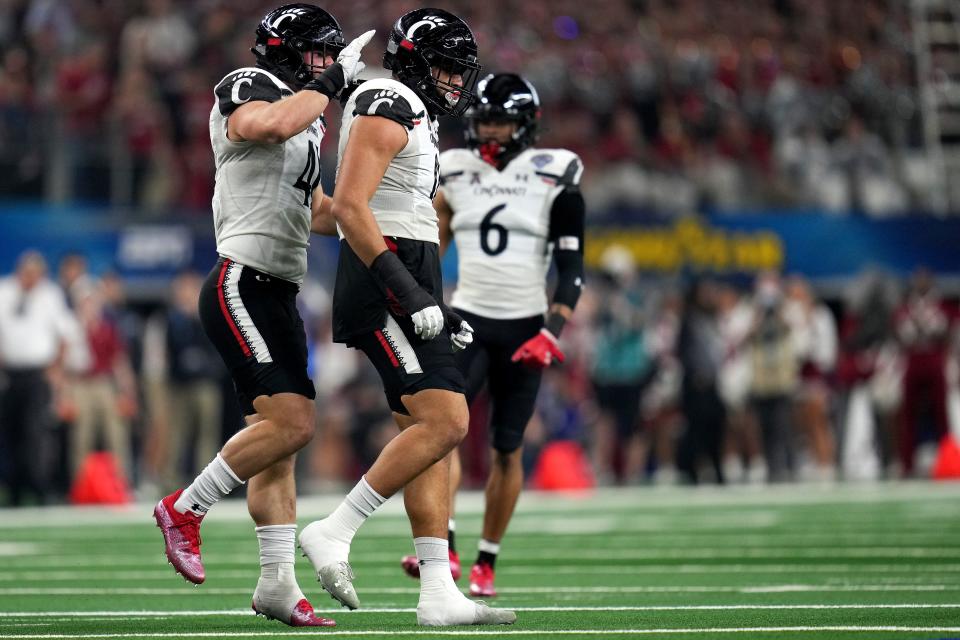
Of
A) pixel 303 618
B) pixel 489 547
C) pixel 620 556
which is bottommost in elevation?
pixel 620 556

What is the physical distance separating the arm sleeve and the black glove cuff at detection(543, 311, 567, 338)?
1.86 metres

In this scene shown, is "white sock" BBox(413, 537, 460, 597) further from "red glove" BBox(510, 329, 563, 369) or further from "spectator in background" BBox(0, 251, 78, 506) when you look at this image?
"spectator in background" BBox(0, 251, 78, 506)

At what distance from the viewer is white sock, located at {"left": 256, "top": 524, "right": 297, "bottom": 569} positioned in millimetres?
6359

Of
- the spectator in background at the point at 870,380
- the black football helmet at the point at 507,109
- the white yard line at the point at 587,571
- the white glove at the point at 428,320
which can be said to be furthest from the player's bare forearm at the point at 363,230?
the spectator in background at the point at 870,380

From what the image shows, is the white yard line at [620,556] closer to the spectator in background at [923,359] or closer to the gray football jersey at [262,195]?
the gray football jersey at [262,195]

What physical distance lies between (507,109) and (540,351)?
1.15 metres

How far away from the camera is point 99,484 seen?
14.6 meters

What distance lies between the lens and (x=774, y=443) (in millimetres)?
17703

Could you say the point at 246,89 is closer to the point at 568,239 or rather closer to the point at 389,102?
the point at 389,102

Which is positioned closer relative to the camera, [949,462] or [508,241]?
[508,241]

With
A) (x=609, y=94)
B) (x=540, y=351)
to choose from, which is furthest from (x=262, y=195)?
(x=609, y=94)

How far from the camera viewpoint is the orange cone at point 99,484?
47.7ft

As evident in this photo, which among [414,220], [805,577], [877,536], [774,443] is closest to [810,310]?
[774,443]

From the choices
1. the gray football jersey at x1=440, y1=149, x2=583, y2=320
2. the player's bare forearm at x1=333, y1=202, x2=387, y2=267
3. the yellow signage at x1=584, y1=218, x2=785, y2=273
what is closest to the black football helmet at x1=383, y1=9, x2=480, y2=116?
the player's bare forearm at x1=333, y1=202, x2=387, y2=267
